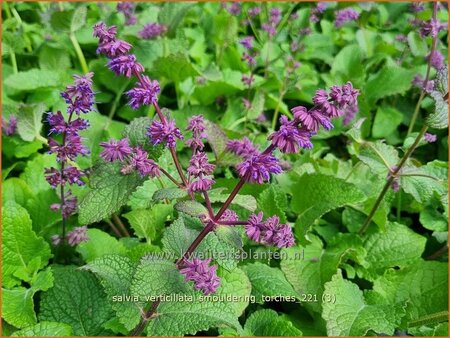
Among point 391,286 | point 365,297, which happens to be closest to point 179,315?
point 365,297

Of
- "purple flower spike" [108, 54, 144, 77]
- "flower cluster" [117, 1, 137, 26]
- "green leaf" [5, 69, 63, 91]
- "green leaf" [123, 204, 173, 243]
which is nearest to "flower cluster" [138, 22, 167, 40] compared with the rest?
"flower cluster" [117, 1, 137, 26]

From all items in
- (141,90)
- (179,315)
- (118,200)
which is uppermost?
(141,90)

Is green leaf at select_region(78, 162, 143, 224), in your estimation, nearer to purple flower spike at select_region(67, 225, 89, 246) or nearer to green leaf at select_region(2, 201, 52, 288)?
purple flower spike at select_region(67, 225, 89, 246)

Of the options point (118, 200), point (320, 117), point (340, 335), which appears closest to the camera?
point (320, 117)

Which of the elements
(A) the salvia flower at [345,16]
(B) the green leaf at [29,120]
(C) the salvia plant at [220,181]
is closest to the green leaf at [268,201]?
(C) the salvia plant at [220,181]

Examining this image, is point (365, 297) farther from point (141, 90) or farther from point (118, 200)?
point (141, 90)

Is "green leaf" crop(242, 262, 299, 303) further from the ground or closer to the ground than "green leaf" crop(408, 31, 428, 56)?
closer to the ground
